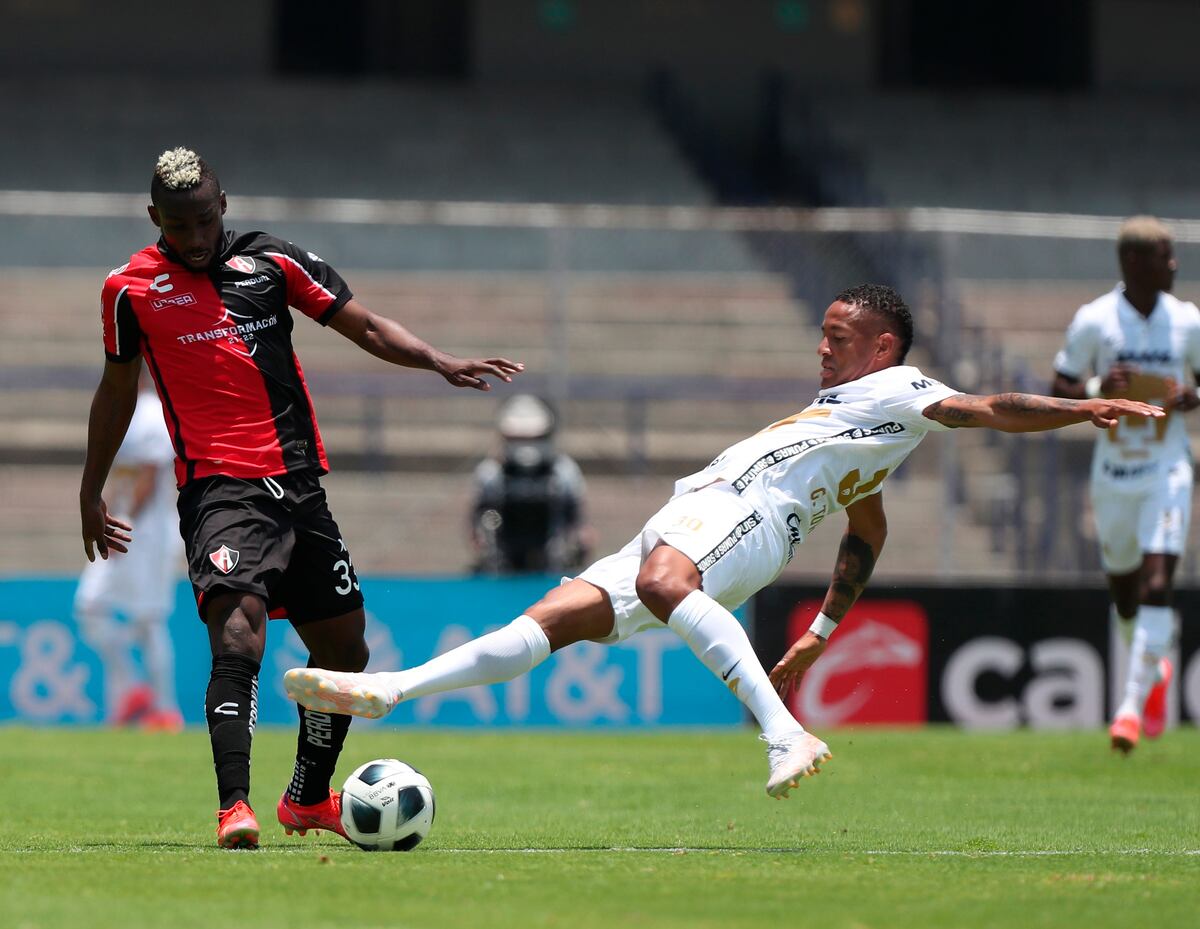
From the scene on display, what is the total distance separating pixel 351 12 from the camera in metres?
25.9

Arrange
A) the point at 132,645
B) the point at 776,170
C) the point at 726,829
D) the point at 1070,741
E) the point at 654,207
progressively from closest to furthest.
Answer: the point at 726,829, the point at 1070,741, the point at 132,645, the point at 654,207, the point at 776,170

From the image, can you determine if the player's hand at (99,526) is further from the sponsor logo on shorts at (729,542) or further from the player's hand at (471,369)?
the sponsor logo on shorts at (729,542)

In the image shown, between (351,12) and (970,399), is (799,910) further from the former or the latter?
(351,12)

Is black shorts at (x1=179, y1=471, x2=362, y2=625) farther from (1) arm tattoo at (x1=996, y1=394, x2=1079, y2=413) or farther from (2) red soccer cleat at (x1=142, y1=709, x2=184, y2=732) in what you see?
(2) red soccer cleat at (x1=142, y1=709, x2=184, y2=732)

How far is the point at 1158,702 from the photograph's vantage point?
440 inches

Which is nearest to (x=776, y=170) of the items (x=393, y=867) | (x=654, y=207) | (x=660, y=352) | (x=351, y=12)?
(x=654, y=207)

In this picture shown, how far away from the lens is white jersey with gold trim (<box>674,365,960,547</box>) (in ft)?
22.5

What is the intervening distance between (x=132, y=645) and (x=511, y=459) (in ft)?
10.7

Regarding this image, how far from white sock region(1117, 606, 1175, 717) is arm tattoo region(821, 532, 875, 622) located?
13.4 ft

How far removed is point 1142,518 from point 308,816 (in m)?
5.80

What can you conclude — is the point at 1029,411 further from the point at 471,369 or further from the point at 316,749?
the point at 316,749

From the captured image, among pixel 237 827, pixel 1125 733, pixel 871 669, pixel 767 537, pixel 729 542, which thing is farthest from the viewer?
pixel 871 669

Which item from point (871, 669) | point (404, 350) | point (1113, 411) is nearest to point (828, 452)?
point (1113, 411)

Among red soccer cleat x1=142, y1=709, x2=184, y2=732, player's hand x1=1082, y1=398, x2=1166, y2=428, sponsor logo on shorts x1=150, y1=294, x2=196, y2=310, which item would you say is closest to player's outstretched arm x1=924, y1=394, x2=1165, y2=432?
player's hand x1=1082, y1=398, x2=1166, y2=428
